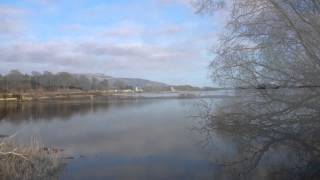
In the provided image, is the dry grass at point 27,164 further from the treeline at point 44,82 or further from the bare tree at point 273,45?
the treeline at point 44,82

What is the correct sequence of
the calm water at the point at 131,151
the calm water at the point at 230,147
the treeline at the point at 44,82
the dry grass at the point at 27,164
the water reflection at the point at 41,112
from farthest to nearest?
the treeline at the point at 44,82 → the water reflection at the point at 41,112 → the calm water at the point at 131,151 → the calm water at the point at 230,147 → the dry grass at the point at 27,164

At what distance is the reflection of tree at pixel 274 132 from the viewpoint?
594 inches

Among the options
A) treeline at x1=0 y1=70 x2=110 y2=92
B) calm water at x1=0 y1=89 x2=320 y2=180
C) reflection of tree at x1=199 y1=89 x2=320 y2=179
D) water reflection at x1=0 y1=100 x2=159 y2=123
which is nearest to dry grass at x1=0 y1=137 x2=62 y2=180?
calm water at x1=0 y1=89 x2=320 y2=180

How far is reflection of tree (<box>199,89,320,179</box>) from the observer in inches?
594

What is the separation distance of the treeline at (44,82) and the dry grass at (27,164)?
73.6 m

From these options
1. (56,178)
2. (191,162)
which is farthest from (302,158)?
(56,178)

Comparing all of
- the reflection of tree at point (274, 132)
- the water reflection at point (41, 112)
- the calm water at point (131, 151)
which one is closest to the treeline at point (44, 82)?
the water reflection at point (41, 112)

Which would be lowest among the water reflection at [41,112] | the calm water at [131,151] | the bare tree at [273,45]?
the calm water at [131,151]

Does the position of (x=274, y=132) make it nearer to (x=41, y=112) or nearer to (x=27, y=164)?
(x=27, y=164)

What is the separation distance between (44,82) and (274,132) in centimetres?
8936

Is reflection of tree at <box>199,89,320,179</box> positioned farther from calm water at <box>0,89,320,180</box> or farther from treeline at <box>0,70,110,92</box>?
treeline at <box>0,70,110,92</box>

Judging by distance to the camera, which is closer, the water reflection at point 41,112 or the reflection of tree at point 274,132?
the reflection of tree at point 274,132

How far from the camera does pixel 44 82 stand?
102688mm

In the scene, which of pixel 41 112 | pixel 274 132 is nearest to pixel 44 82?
pixel 41 112
